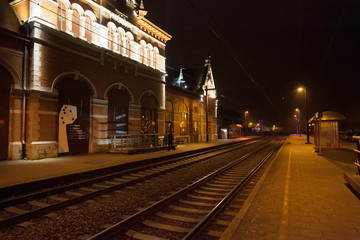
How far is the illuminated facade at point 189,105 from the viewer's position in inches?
1034

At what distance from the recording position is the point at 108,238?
12.7ft

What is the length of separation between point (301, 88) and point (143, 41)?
20.1 m

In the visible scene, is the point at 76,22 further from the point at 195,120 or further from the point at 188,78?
the point at 188,78

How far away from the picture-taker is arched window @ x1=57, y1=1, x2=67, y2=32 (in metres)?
14.0

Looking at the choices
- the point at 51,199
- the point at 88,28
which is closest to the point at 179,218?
the point at 51,199

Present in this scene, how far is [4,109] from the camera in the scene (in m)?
11.5

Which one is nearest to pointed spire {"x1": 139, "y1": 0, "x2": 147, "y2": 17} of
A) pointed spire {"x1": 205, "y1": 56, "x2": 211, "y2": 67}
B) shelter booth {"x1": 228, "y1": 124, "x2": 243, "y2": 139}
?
pointed spire {"x1": 205, "y1": 56, "x2": 211, "y2": 67}

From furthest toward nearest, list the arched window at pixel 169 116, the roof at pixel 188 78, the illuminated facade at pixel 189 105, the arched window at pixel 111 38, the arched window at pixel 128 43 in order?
the roof at pixel 188 78, the illuminated facade at pixel 189 105, the arched window at pixel 169 116, the arched window at pixel 128 43, the arched window at pixel 111 38

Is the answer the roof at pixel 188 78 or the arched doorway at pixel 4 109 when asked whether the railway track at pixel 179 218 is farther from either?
the roof at pixel 188 78

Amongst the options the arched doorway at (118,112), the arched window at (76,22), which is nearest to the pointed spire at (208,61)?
the arched doorway at (118,112)

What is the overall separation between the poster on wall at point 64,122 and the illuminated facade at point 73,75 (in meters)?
0.06

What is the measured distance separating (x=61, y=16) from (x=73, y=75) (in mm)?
3835

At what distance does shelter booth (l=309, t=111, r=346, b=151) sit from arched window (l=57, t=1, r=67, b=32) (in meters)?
19.1

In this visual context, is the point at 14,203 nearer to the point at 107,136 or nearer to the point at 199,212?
the point at 199,212
